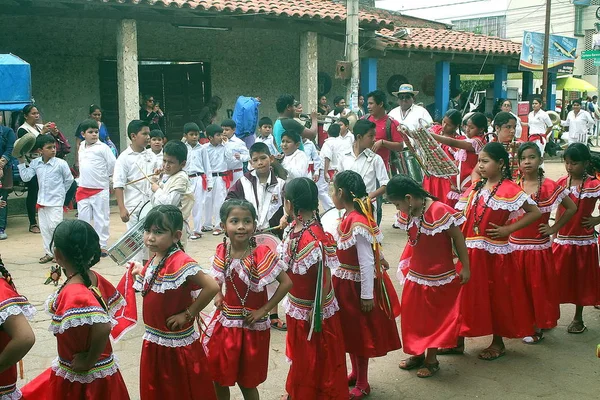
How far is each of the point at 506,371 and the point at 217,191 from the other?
5.66 meters

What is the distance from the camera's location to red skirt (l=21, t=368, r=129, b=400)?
2996 millimetres

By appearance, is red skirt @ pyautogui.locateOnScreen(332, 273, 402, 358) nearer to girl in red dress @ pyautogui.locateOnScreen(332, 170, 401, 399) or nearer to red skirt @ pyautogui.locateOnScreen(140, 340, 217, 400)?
girl in red dress @ pyautogui.locateOnScreen(332, 170, 401, 399)

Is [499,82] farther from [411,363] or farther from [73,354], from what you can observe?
[73,354]

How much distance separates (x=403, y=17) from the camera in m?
22.5

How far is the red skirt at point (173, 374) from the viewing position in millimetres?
3303

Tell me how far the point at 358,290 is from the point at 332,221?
57 centimetres

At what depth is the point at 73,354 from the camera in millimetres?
2994

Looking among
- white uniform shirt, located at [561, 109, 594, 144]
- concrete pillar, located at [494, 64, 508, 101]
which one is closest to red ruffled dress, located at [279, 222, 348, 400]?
concrete pillar, located at [494, 64, 508, 101]

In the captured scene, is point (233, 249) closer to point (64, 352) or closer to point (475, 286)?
point (64, 352)

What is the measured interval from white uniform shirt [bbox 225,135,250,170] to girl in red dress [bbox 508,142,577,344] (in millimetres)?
4916

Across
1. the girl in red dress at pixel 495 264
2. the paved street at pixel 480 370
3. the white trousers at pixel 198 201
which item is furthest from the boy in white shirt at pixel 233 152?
the girl in red dress at pixel 495 264

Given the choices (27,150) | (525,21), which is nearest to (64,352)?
(27,150)

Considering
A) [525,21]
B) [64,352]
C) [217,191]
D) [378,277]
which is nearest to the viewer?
[64,352]

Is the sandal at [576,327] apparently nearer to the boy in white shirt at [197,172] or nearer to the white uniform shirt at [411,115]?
→ the white uniform shirt at [411,115]
